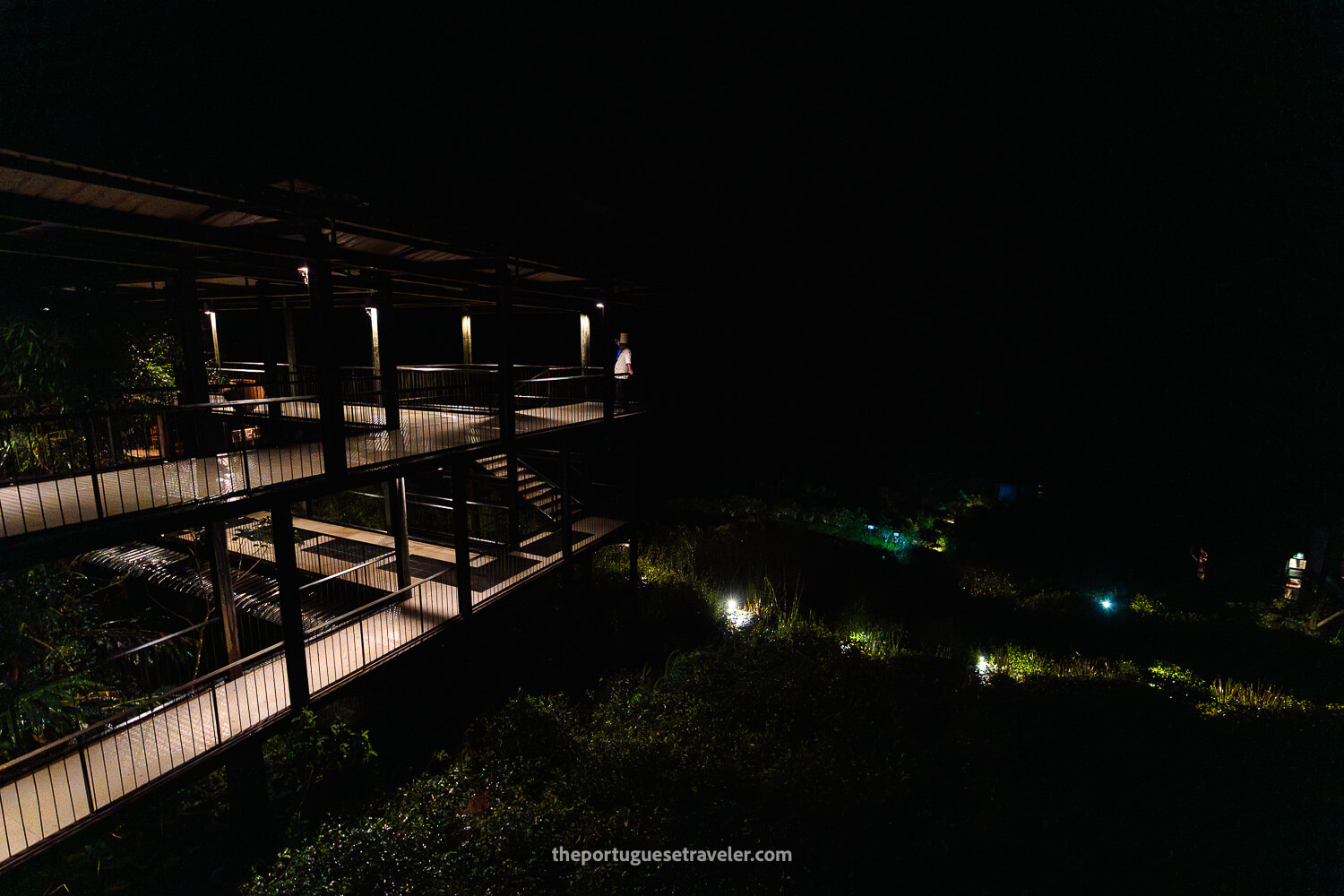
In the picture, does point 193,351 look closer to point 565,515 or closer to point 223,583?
point 223,583

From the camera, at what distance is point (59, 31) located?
7.59 metres

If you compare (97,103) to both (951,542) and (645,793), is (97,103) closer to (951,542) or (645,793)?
(645,793)

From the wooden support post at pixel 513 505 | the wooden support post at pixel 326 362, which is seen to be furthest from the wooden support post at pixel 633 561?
the wooden support post at pixel 326 362

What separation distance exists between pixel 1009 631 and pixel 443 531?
12.7 meters

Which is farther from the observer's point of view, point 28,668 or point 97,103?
point 97,103

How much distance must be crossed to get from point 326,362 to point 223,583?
3390mm

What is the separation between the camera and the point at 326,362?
5766 mm

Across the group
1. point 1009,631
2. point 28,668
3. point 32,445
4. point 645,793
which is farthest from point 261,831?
point 1009,631

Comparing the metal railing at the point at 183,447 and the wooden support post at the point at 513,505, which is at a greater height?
the metal railing at the point at 183,447

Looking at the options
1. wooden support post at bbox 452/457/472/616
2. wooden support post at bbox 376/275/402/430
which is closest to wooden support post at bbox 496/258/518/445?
wooden support post at bbox 452/457/472/616

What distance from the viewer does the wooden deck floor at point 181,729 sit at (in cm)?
453

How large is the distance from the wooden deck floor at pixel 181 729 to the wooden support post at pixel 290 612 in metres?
0.24

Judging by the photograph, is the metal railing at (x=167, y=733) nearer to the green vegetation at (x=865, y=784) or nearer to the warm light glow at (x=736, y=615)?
the green vegetation at (x=865, y=784)

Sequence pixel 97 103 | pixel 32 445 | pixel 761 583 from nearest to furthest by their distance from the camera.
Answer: pixel 32 445 → pixel 97 103 → pixel 761 583
